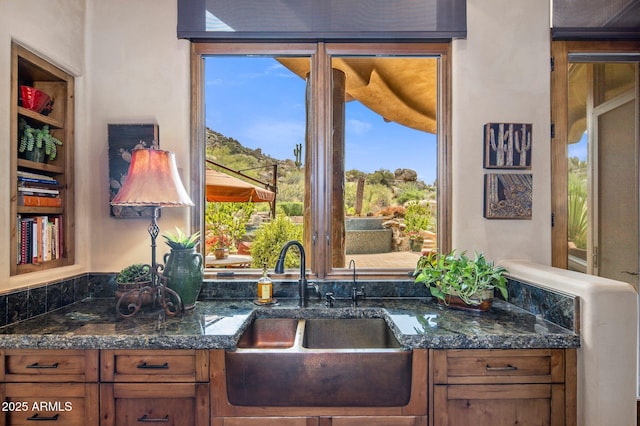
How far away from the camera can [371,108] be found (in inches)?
84.3

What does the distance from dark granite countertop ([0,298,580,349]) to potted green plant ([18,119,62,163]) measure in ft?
2.71

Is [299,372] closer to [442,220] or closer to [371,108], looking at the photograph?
[442,220]

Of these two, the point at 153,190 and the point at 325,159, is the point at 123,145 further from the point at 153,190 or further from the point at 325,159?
the point at 325,159

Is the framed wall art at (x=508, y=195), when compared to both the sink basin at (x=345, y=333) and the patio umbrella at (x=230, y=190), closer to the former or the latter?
the sink basin at (x=345, y=333)

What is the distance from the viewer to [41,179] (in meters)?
1.82

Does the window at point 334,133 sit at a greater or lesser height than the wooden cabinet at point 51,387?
greater

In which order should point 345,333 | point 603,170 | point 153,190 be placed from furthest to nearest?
point 603,170 < point 345,333 < point 153,190

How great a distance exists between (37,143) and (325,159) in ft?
5.04

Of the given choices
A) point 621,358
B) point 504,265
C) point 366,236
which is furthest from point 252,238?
point 621,358

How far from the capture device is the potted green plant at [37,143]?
1.73 meters

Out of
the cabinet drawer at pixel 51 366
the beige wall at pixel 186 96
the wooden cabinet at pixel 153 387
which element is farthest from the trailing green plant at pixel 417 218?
the cabinet drawer at pixel 51 366

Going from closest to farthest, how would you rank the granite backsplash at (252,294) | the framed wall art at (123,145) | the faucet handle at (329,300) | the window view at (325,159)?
the granite backsplash at (252,294) → the faucet handle at (329,300) → the framed wall art at (123,145) → the window view at (325,159)

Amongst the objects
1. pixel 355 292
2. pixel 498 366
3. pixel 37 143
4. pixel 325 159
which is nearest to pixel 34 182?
pixel 37 143

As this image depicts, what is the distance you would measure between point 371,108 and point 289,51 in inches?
24.1
